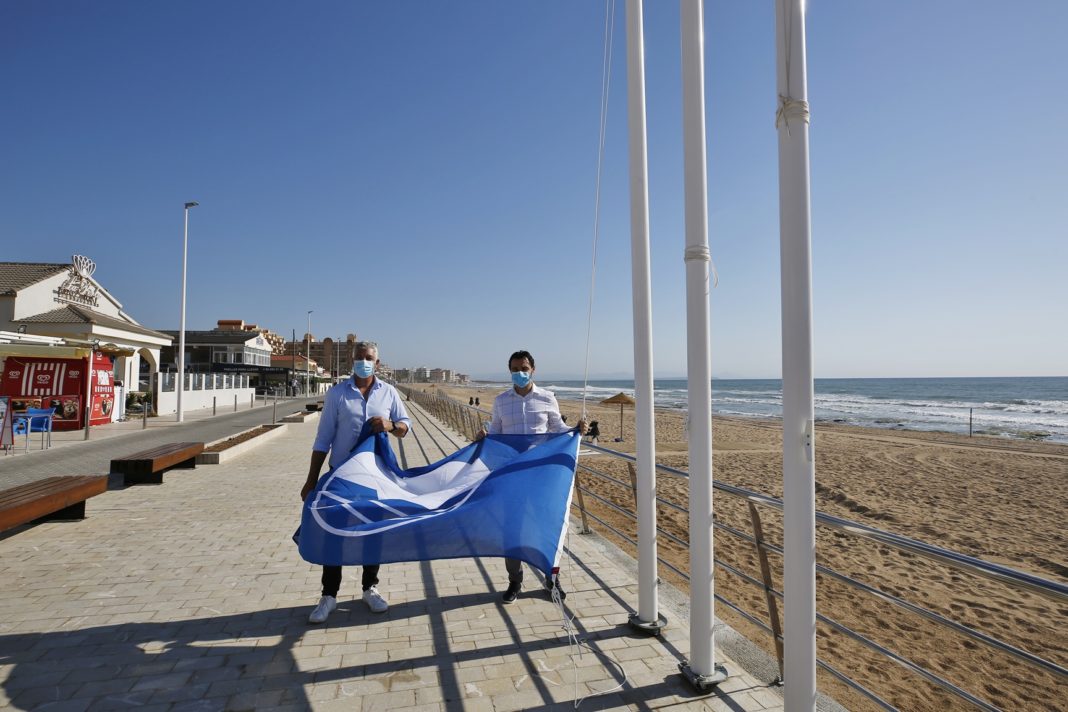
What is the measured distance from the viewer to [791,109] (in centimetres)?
230

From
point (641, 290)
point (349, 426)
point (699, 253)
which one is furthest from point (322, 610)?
point (699, 253)

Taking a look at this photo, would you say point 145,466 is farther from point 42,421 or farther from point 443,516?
point 42,421

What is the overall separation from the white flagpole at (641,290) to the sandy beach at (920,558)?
68 cm

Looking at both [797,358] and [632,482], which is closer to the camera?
[797,358]

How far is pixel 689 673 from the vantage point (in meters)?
2.98

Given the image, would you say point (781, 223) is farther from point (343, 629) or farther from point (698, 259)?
point (343, 629)

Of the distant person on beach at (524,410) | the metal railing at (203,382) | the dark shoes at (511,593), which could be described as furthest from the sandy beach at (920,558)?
the metal railing at (203,382)

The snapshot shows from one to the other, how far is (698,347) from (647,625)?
1911 millimetres

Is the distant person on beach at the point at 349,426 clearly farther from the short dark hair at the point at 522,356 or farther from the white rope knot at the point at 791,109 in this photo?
the white rope knot at the point at 791,109

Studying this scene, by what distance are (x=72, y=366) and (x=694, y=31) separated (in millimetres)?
20132

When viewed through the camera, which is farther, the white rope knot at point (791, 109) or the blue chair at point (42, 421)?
the blue chair at point (42, 421)

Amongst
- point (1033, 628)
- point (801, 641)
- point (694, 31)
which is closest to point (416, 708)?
point (801, 641)

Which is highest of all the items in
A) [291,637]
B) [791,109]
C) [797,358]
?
[791,109]

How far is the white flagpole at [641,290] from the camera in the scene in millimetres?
3457
